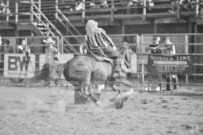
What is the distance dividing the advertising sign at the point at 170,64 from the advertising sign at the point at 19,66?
3.69 metres

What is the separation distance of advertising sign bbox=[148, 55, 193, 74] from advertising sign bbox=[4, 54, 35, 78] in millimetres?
3692

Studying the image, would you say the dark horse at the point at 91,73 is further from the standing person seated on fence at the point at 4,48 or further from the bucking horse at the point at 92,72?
the standing person seated on fence at the point at 4,48

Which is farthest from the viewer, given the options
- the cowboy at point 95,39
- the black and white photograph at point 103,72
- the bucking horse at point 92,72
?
the cowboy at point 95,39

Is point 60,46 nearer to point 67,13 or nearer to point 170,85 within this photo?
point 170,85

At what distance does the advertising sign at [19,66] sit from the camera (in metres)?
13.7

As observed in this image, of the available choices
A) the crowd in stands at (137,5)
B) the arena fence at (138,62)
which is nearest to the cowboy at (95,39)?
the arena fence at (138,62)

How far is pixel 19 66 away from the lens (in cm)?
1382

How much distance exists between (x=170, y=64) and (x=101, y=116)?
4.92m

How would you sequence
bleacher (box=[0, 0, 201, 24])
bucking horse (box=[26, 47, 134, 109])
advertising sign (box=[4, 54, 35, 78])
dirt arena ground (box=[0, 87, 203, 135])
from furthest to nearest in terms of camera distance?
bleacher (box=[0, 0, 201, 24]), advertising sign (box=[4, 54, 35, 78]), bucking horse (box=[26, 47, 134, 109]), dirt arena ground (box=[0, 87, 203, 135])

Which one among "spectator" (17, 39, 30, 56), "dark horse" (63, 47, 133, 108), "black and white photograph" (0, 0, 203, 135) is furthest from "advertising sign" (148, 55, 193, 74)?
"spectator" (17, 39, 30, 56)

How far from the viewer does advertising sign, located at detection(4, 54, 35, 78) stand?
13672 millimetres

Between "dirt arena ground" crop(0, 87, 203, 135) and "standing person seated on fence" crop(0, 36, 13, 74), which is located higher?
"standing person seated on fence" crop(0, 36, 13, 74)

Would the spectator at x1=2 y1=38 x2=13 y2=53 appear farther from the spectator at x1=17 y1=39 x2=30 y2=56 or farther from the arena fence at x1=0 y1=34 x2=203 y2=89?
the spectator at x1=17 y1=39 x2=30 y2=56

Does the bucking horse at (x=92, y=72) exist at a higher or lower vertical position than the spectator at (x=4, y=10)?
lower
